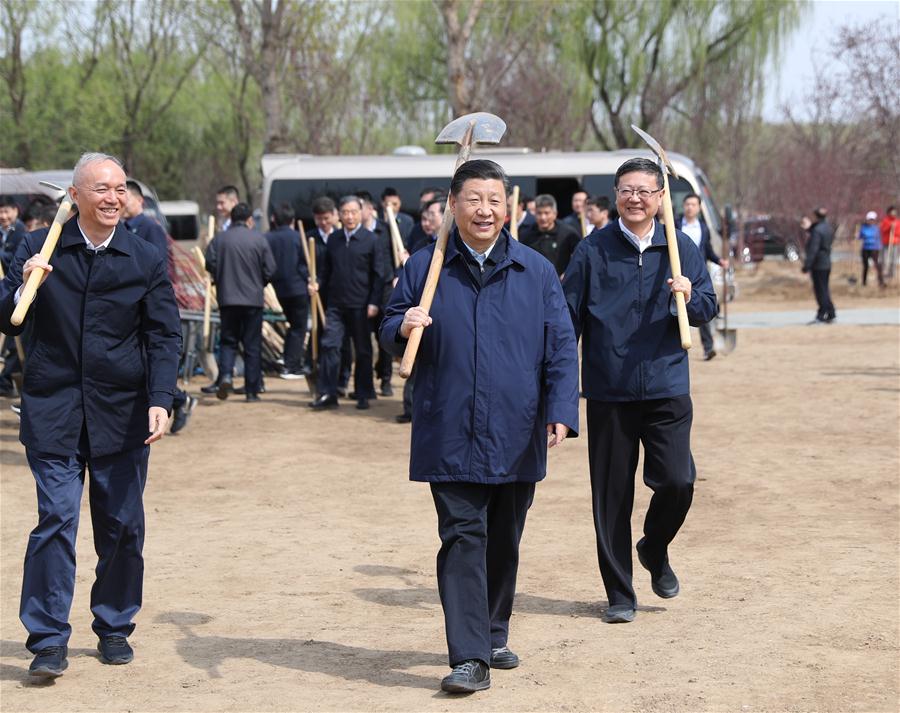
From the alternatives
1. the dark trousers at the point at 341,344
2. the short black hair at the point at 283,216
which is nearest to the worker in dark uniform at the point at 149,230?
the dark trousers at the point at 341,344

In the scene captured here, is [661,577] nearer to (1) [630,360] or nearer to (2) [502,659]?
(1) [630,360]

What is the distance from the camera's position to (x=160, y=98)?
4606 centimetres

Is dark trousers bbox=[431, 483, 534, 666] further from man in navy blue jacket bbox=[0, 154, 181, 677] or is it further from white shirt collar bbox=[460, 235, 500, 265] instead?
man in navy blue jacket bbox=[0, 154, 181, 677]

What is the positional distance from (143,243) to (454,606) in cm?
182

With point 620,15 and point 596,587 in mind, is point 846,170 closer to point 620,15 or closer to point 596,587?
point 620,15

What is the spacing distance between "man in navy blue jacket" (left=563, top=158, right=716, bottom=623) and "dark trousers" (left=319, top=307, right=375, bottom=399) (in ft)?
23.7

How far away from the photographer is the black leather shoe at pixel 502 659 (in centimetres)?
549

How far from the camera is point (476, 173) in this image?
5.20m

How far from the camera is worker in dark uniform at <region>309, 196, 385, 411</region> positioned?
13.1 metres

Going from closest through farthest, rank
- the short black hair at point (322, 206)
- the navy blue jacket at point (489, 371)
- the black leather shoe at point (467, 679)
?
the black leather shoe at point (467, 679) < the navy blue jacket at point (489, 371) < the short black hair at point (322, 206)

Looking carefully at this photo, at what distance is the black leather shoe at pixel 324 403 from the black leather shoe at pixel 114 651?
7.93 m

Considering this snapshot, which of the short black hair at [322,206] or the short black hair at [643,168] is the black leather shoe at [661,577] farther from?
the short black hair at [322,206]

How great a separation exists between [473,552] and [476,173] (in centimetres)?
131

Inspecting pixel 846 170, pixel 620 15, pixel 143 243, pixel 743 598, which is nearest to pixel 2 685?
pixel 143 243
